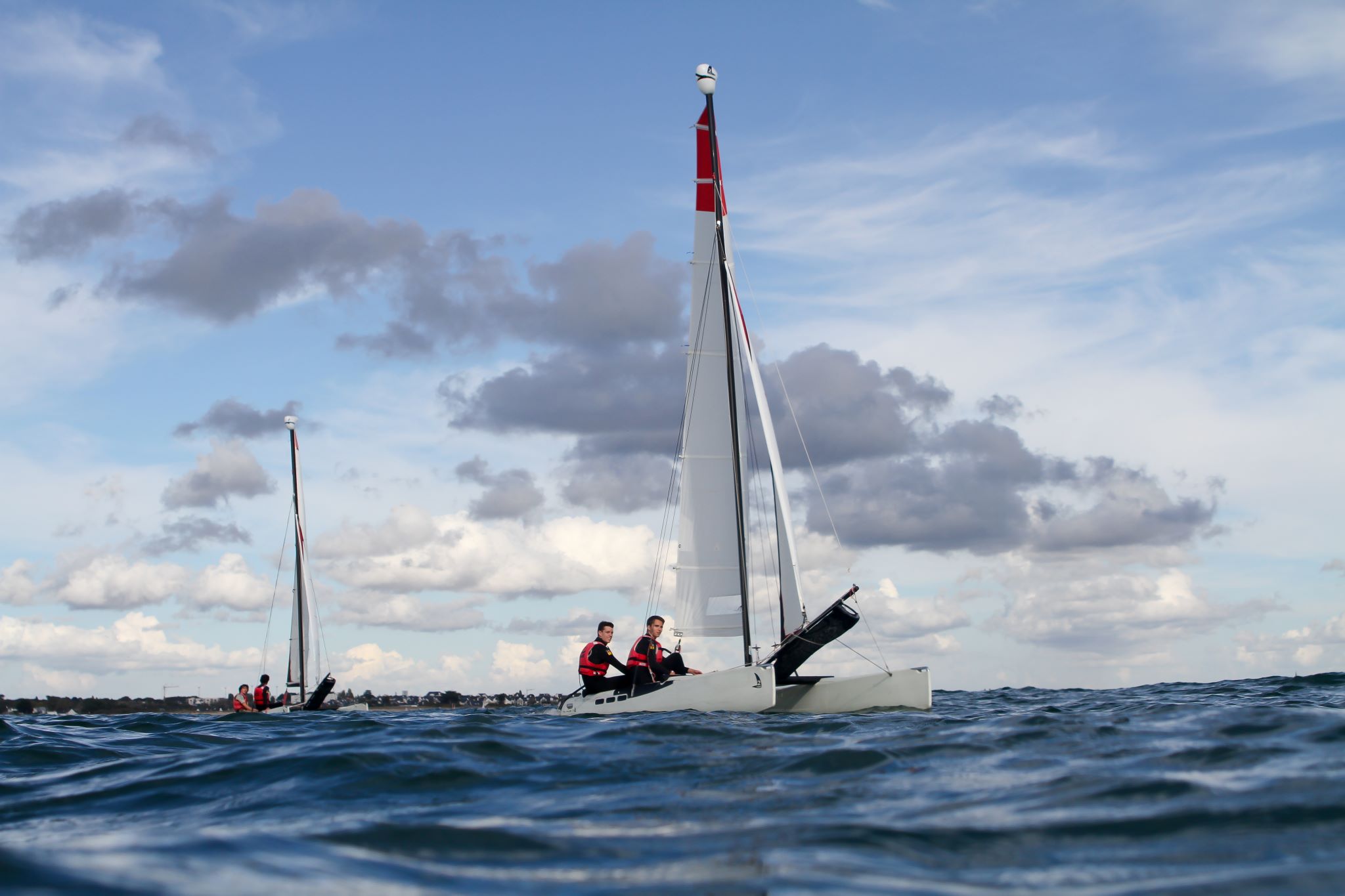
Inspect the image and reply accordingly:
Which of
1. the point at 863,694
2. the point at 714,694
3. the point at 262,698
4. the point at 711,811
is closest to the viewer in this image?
the point at 711,811

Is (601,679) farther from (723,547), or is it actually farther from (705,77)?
(705,77)

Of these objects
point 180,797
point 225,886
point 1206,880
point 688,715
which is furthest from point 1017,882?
point 688,715

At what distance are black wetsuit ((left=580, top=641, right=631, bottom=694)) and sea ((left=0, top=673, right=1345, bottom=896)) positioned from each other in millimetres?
5868

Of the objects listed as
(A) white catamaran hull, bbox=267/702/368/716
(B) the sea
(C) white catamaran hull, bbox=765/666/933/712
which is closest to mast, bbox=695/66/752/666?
(C) white catamaran hull, bbox=765/666/933/712

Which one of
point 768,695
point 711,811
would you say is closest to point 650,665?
point 768,695

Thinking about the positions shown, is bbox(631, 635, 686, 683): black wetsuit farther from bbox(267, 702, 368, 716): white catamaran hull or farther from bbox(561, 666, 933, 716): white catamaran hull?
bbox(267, 702, 368, 716): white catamaran hull

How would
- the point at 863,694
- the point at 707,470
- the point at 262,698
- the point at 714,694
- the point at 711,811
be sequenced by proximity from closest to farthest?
1. the point at 711,811
2. the point at 714,694
3. the point at 863,694
4. the point at 707,470
5. the point at 262,698

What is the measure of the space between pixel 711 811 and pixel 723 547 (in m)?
13.1

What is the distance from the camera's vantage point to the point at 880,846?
5883 millimetres

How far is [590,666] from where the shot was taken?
19078mm

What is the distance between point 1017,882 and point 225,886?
370 centimetres

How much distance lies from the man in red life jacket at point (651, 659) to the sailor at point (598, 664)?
67cm

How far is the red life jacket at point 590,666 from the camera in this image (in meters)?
19.1

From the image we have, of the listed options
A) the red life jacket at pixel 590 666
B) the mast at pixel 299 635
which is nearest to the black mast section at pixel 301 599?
the mast at pixel 299 635
